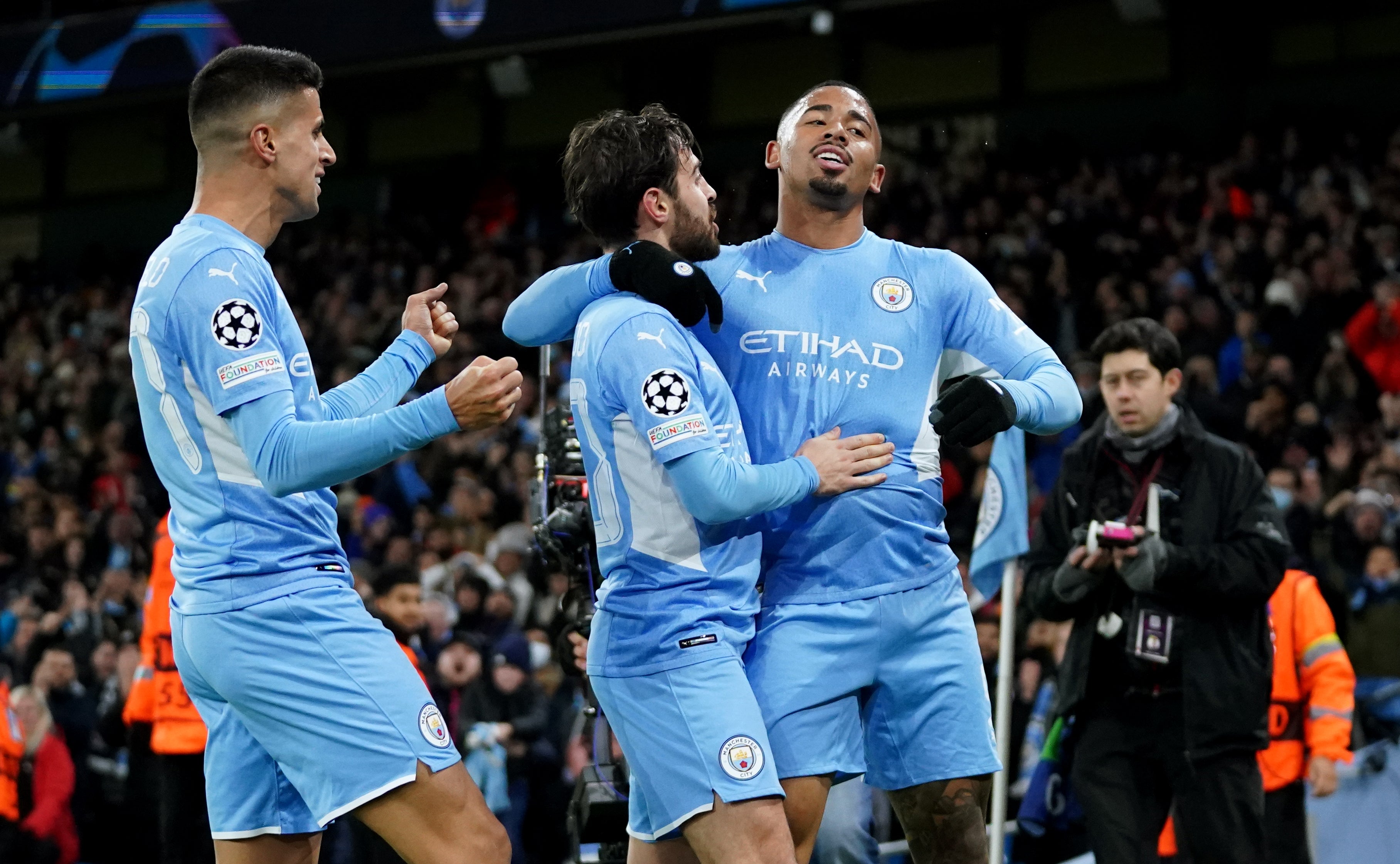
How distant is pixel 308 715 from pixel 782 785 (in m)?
1.03

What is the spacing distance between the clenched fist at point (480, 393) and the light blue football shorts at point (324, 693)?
1.58ft

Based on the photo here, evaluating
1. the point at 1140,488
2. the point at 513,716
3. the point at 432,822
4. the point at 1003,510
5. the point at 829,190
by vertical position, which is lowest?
the point at 513,716

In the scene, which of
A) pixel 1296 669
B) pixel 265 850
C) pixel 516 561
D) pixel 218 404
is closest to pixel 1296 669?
pixel 1296 669

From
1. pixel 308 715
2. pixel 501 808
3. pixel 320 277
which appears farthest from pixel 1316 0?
pixel 308 715

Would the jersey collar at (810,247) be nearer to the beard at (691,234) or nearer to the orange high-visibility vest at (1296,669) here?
the beard at (691,234)

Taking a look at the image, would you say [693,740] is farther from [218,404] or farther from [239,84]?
[239,84]

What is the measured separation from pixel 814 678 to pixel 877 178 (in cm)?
122

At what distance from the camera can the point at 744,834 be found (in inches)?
129

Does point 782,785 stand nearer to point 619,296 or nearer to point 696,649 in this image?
point 696,649

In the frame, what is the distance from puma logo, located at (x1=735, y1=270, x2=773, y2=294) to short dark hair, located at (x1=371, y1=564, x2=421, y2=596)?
14.1 feet

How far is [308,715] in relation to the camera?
3.22m

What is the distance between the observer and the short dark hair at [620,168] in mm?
3652

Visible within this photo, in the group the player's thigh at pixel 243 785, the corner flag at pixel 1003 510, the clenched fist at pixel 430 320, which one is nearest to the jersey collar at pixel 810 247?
the clenched fist at pixel 430 320

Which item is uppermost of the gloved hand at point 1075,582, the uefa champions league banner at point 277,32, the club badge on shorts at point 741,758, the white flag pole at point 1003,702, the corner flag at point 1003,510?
the uefa champions league banner at point 277,32
